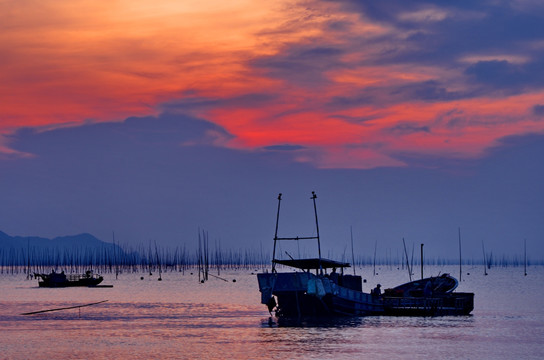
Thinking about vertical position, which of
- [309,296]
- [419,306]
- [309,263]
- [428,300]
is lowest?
[419,306]

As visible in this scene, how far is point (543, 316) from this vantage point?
8412 cm

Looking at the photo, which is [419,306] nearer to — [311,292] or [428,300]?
[428,300]

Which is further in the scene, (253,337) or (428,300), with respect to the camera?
(428,300)

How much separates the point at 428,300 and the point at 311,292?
13.0 metres

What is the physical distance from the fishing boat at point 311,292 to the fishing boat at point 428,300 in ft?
8.27

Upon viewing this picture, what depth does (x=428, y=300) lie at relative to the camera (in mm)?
70125

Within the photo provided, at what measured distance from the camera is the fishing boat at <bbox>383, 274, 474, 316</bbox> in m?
70.2

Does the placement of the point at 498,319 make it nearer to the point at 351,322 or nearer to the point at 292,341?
the point at 351,322

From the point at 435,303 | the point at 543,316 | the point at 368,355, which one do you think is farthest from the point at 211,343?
the point at 543,316

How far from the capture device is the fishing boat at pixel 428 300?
7025 centimetres

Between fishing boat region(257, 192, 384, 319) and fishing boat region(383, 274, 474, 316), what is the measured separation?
8.27 ft

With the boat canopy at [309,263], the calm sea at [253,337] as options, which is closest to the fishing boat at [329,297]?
the boat canopy at [309,263]

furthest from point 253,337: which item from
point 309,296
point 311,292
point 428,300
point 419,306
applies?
point 419,306

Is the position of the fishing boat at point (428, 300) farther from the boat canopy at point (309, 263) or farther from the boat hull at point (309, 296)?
the boat canopy at point (309, 263)
